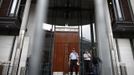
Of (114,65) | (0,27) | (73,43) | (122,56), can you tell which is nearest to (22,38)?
(0,27)

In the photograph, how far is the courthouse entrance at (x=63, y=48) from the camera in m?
15.1

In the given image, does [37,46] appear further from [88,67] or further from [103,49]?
[88,67]

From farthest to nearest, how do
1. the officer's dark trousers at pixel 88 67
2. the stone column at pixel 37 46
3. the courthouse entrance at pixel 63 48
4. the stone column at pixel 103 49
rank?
the courthouse entrance at pixel 63 48
the officer's dark trousers at pixel 88 67
the stone column at pixel 103 49
the stone column at pixel 37 46

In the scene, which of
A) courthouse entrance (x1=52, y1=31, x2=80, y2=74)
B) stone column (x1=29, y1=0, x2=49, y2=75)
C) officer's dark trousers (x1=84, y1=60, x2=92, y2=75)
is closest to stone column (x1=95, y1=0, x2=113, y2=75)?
stone column (x1=29, y1=0, x2=49, y2=75)

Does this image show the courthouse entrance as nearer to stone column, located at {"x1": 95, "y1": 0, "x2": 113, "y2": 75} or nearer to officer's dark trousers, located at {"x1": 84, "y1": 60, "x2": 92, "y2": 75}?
officer's dark trousers, located at {"x1": 84, "y1": 60, "x2": 92, "y2": 75}

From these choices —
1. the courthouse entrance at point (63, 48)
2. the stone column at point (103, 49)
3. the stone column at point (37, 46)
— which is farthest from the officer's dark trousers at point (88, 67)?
the stone column at point (37, 46)

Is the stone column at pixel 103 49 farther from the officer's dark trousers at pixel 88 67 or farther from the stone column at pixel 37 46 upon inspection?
the officer's dark trousers at pixel 88 67

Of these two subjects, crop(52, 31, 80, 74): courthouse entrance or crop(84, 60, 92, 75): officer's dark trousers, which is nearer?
crop(84, 60, 92, 75): officer's dark trousers

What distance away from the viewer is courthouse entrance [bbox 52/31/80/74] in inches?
596

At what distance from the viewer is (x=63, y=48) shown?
53.0 feet

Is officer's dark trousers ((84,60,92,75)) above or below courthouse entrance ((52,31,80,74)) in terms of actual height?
below

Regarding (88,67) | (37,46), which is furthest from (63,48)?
(37,46)

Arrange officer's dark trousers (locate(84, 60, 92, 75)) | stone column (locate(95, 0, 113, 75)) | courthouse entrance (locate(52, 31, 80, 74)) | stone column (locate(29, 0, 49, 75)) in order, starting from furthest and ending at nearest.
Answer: courthouse entrance (locate(52, 31, 80, 74)) < officer's dark trousers (locate(84, 60, 92, 75)) < stone column (locate(95, 0, 113, 75)) < stone column (locate(29, 0, 49, 75))

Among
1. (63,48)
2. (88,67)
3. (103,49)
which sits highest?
(63,48)
